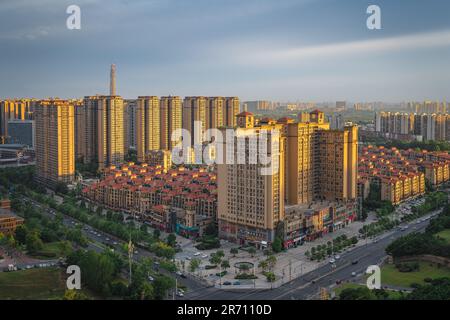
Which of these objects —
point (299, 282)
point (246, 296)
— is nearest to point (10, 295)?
point (246, 296)

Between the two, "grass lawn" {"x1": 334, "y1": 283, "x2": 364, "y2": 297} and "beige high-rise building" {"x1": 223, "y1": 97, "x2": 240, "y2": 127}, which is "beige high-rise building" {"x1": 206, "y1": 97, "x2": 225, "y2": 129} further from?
"grass lawn" {"x1": 334, "y1": 283, "x2": 364, "y2": 297}

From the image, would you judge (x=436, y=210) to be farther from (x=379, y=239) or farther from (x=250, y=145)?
(x=250, y=145)

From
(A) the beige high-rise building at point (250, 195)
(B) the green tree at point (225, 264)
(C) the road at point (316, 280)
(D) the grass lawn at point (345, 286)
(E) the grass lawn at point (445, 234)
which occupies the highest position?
(A) the beige high-rise building at point (250, 195)

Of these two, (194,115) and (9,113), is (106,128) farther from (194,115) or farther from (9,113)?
(9,113)

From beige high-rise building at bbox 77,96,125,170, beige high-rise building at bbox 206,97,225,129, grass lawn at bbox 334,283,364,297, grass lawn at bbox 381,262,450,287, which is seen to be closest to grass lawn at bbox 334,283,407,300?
grass lawn at bbox 334,283,364,297

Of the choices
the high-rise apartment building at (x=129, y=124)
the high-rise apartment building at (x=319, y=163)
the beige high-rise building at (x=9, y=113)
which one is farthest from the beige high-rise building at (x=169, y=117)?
the high-rise apartment building at (x=319, y=163)

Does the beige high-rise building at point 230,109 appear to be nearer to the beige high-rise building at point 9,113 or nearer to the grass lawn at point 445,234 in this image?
the beige high-rise building at point 9,113
